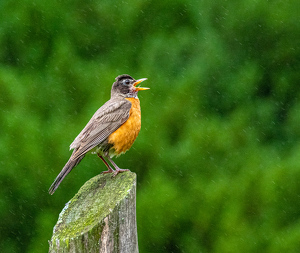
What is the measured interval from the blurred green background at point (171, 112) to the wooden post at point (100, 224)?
2619mm

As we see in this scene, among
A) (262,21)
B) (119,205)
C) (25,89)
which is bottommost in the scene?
(262,21)

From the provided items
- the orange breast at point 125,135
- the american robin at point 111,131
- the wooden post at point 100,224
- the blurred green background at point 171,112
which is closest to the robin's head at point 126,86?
the american robin at point 111,131

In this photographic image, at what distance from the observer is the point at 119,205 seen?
2359 mm

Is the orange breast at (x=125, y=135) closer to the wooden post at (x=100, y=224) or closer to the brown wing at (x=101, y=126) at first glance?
the brown wing at (x=101, y=126)

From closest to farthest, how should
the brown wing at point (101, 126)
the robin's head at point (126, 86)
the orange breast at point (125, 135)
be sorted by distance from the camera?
the brown wing at point (101, 126) < the orange breast at point (125, 135) < the robin's head at point (126, 86)

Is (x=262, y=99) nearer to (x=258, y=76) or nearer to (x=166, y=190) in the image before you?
(x=258, y=76)

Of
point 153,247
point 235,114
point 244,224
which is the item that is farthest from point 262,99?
point 153,247

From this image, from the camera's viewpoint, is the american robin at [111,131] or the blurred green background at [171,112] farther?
the blurred green background at [171,112]

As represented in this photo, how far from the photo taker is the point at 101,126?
3742 mm

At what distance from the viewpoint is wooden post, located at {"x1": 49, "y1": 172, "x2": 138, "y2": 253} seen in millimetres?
2240

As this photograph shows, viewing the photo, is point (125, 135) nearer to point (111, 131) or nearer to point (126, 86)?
point (111, 131)

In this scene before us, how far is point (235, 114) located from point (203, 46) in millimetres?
1033

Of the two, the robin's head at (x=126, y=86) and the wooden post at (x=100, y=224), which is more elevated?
the robin's head at (x=126, y=86)

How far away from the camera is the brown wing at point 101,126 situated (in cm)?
356
